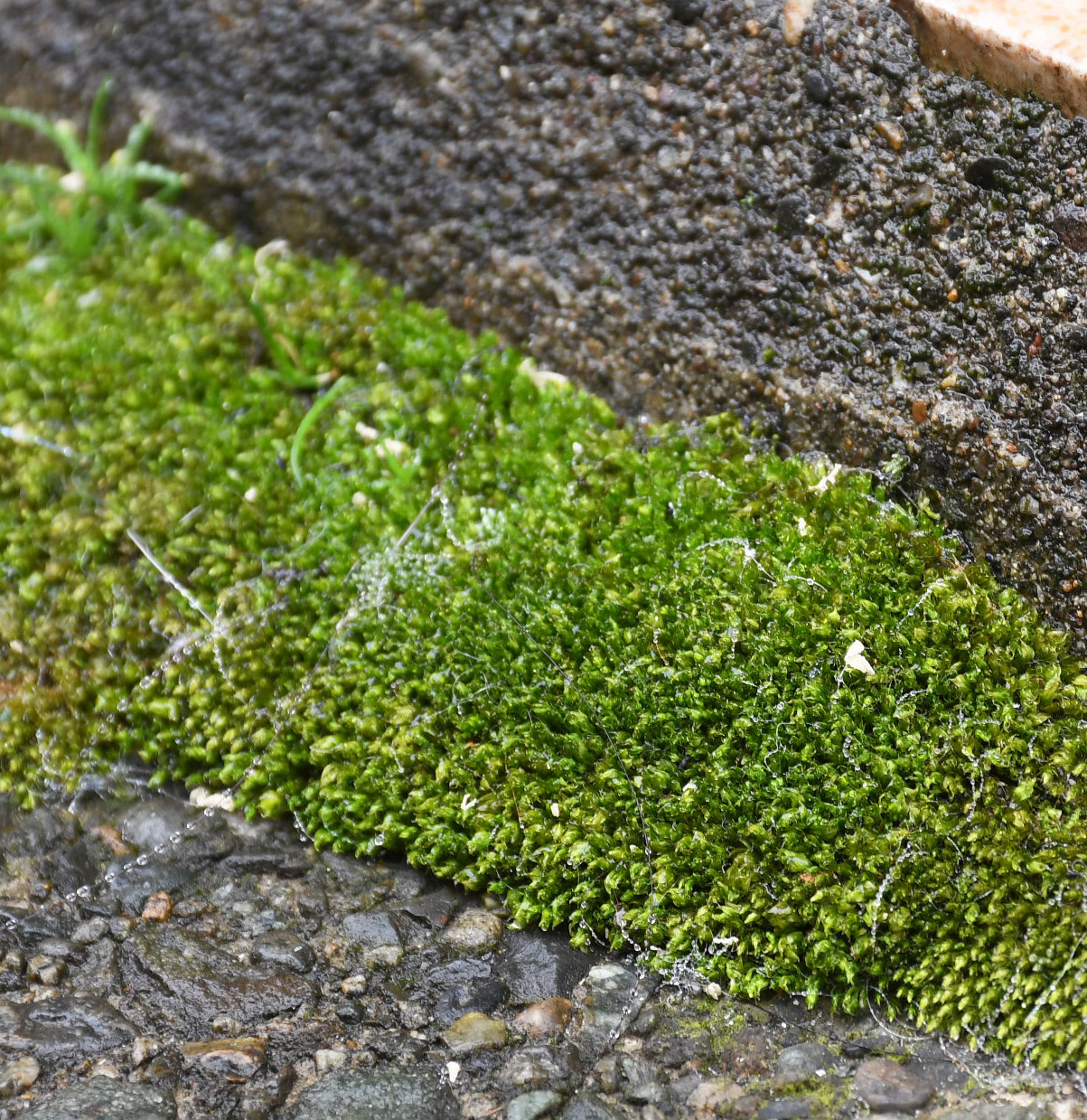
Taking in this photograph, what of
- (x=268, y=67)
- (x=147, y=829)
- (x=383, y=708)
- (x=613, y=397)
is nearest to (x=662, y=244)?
(x=613, y=397)

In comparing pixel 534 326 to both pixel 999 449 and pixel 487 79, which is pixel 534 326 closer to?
pixel 487 79

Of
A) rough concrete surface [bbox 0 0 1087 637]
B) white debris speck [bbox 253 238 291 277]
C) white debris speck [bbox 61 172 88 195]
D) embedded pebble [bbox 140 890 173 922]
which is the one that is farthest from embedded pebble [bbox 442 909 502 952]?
white debris speck [bbox 61 172 88 195]

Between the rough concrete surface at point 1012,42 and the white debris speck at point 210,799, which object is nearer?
the rough concrete surface at point 1012,42

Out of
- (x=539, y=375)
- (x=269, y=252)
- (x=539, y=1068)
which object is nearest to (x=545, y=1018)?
(x=539, y=1068)

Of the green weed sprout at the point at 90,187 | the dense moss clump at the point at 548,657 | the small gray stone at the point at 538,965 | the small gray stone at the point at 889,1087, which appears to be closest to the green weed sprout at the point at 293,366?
the dense moss clump at the point at 548,657

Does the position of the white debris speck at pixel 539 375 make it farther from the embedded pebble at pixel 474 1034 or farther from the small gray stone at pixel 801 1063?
the small gray stone at pixel 801 1063

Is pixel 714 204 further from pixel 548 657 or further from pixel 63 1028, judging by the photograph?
pixel 63 1028
